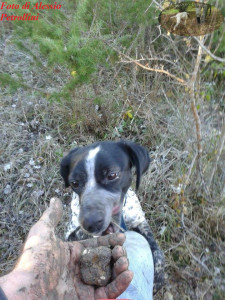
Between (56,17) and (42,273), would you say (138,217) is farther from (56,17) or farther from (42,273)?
(56,17)

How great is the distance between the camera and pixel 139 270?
2158 millimetres

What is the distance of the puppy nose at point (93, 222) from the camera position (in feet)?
6.70

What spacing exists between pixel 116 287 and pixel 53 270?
0.39 metres

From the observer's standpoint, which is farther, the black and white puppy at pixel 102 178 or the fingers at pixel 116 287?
the black and white puppy at pixel 102 178

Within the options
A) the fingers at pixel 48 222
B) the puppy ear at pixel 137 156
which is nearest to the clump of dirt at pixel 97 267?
Result: the fingers at pixel 48 222

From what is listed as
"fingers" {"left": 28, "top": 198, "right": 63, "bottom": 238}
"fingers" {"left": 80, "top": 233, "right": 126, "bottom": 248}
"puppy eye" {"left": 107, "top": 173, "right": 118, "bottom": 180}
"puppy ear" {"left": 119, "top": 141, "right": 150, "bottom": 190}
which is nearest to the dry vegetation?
"puppy ear" {"left": 119, "top": 141, "right": 150, "bottom": 190}

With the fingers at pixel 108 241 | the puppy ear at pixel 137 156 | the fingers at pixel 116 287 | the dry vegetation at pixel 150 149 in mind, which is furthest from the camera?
the dry vegetation at pixel 150 149

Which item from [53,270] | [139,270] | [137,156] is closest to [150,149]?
[137,156]

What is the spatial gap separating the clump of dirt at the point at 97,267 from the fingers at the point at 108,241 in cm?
8

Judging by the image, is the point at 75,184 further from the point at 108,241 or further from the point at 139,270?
the point at 139,270

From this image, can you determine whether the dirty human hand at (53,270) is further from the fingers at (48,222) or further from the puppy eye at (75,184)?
the puppy eye at (75,184)

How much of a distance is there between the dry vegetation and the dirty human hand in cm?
107

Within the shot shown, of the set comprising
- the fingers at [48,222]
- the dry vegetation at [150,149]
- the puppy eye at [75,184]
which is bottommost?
the dry vegetation at [150,149]

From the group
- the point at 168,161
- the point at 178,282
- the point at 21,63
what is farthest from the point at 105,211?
the point at 21,63
